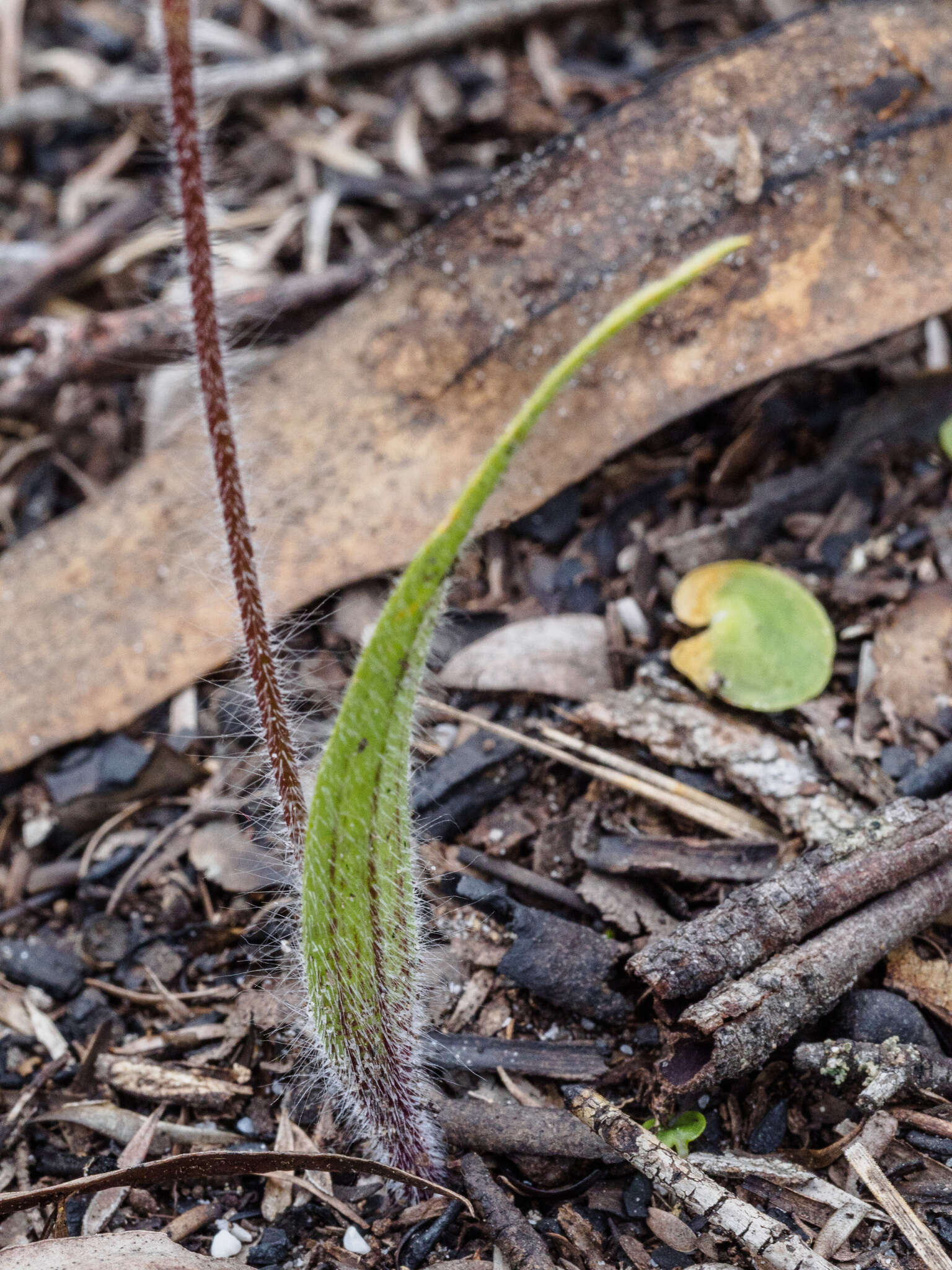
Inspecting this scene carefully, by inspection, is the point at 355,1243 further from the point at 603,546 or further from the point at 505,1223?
the point at 603,546

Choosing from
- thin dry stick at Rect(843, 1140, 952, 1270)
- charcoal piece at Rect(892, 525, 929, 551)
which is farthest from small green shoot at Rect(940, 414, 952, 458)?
thin dry stick at Rect(843, 1140, 952, 1270)

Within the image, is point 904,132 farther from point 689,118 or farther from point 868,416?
point 868,416

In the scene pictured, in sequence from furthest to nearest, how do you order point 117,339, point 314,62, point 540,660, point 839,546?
1. point 314,62
2. point 117,339
3. point 839,546
4. point 540,660

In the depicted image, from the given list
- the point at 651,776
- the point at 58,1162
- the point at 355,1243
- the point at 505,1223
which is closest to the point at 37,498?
the point at 58,1162

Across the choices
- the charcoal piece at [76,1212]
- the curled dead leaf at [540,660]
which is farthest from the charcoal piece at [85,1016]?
the curled dead leaf at [540,660]

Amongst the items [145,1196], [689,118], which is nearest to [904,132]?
[689,118]

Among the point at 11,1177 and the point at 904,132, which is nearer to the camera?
the point at 11,1177
